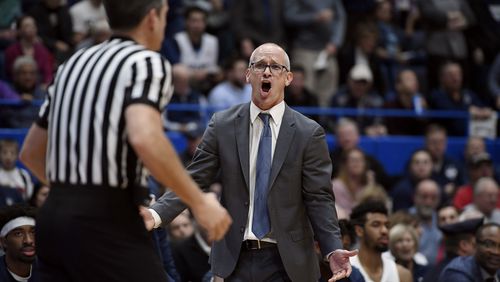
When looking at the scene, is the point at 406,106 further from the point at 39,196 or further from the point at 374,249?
the point at 374,249

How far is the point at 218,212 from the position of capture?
4094 mm

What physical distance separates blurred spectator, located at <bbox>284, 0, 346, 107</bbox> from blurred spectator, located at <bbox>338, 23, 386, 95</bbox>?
20 centimetres

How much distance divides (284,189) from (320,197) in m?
0.21

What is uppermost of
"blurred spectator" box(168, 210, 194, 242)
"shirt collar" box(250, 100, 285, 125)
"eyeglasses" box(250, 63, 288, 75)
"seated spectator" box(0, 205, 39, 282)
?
"eyeglasses" box(250, 63, 288, 75)

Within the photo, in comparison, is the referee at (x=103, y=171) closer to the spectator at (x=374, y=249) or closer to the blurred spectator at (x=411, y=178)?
the spectator at (x=374, y=249)

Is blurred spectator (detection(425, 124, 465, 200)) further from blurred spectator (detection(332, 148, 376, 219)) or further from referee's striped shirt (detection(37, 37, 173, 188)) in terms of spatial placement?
referee's striped shirt (detection(37, 37, 173, 188))

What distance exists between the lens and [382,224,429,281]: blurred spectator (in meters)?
9.80

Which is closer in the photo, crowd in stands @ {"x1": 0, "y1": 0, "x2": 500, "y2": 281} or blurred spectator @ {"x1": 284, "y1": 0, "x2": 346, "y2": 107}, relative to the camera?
crowd in stands @ {"x1": 0, "y1": 0, "x2": 500, "y2": 281}

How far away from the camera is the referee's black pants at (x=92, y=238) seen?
13.8 feet

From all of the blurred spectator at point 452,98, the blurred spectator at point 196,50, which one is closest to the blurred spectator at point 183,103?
the blurred spectator at point 196,50

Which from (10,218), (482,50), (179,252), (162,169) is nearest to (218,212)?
(162,169)

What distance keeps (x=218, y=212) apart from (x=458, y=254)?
6.29 meters

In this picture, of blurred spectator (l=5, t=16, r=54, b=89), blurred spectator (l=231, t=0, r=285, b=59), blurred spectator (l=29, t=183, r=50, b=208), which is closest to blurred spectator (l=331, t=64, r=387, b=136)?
blurred spectator (l=231, t=0, r=285, b=59)

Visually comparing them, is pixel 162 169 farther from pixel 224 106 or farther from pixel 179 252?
pixel 224 106
